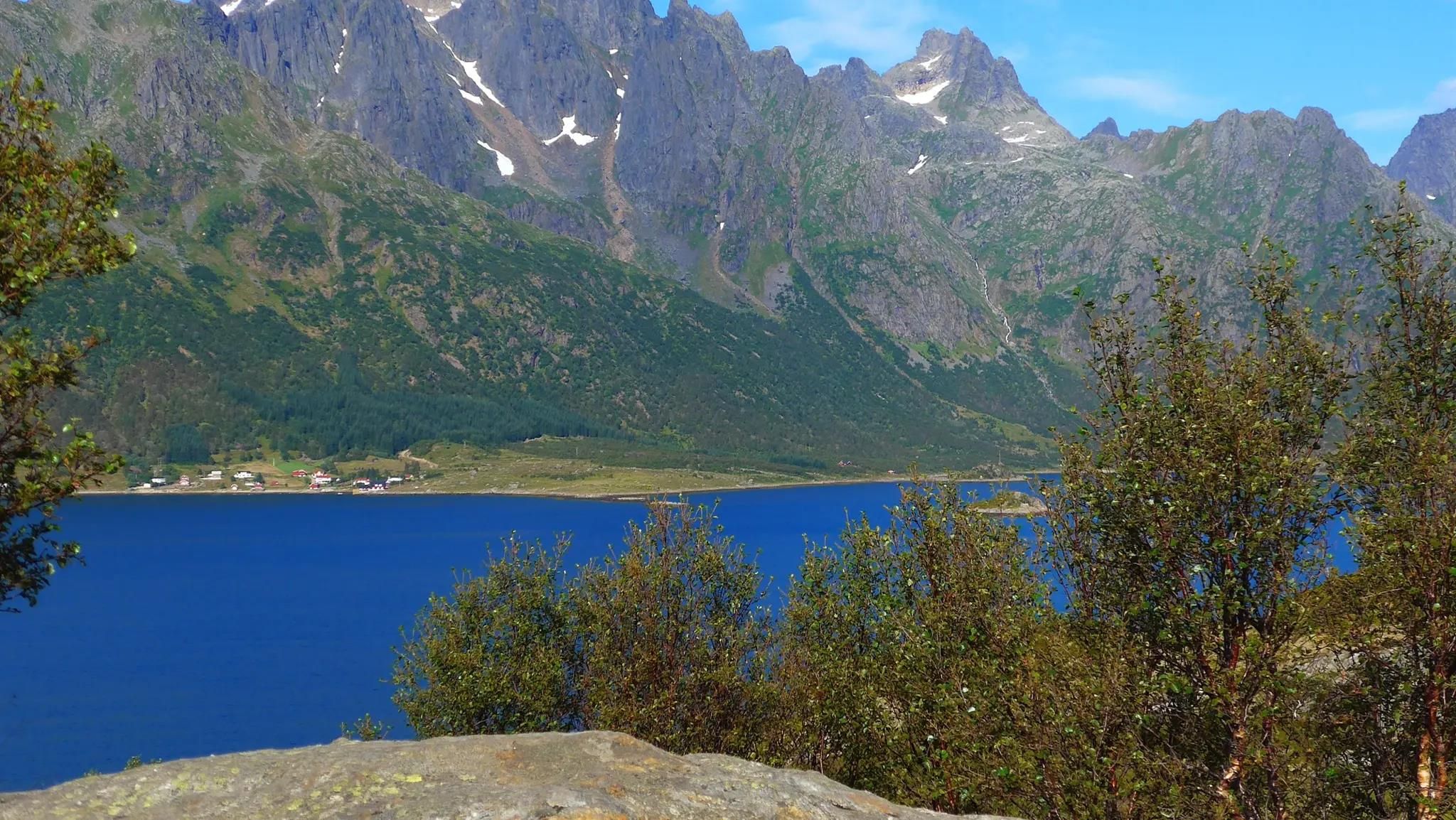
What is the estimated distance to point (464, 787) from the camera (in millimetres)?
14641

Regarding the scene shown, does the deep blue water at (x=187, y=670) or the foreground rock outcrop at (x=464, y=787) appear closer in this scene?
the foreground rock outcrop at (x=464, y=787)

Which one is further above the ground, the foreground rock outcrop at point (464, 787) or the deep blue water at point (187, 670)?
the foreground rock outcrop at point (464, 787)

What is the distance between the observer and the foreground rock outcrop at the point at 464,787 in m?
13.6

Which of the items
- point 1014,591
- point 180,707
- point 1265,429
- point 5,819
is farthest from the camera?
point 180,707

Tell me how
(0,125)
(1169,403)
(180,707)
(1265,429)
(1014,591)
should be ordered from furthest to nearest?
(180,707) < (1014,591) < (1169,403) < (1265,429) < (0,125)

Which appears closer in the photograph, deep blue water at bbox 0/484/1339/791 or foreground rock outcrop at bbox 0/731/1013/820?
foreground rock outcrop at bbox 0/731/1013/820

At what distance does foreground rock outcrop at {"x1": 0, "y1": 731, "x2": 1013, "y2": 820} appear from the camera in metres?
13.6

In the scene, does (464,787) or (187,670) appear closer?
(464,787)

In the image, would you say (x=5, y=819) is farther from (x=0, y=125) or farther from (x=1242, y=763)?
(x=1242, y=763)

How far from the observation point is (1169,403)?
23.3 metres

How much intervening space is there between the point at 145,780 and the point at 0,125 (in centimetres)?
1425

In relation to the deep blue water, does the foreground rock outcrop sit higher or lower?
higher

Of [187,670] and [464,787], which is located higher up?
[464,787]

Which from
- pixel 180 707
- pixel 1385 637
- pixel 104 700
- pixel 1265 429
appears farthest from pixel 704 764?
pixel 104 700
